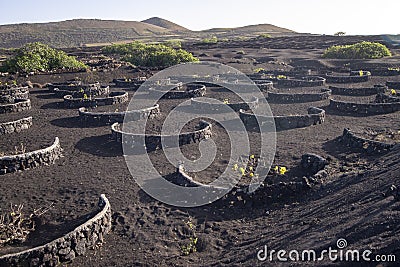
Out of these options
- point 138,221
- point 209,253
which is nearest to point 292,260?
point 209,253

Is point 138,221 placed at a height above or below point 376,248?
below

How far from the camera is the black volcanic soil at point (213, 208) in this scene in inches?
317

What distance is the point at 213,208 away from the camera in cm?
1122

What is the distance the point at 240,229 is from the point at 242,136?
7.81 m

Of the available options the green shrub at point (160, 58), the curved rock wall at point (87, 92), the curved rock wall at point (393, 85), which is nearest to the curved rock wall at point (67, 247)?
the curved rock wall at point (87, 92)

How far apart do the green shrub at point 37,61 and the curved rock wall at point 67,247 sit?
3043 cm

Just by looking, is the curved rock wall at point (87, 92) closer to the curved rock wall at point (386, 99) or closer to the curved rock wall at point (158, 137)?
the curved rock wall at point (158, 137)

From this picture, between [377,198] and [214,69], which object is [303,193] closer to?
[377,198]

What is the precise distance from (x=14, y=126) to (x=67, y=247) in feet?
35.7

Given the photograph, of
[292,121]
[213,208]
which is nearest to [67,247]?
[213,208]

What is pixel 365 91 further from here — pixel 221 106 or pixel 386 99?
pixel 221 106

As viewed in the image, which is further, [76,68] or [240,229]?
[76,68]

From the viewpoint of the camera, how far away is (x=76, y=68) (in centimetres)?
3916

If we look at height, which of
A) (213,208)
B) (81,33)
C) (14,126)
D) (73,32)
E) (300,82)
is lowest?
(213,208)
